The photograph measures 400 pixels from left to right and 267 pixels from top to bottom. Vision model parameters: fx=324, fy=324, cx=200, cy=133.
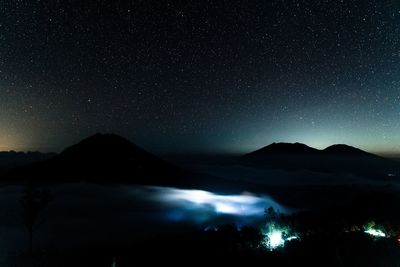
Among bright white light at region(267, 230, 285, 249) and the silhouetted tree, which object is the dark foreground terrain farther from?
the silhouetted tree

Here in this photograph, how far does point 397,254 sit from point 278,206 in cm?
17049

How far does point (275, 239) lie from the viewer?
47.7m

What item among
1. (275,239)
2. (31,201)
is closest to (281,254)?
(275,239)

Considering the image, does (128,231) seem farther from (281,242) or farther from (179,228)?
(281,242)

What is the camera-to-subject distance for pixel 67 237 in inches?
4722

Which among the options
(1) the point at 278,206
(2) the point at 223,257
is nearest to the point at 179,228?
(1) the point at 278,206

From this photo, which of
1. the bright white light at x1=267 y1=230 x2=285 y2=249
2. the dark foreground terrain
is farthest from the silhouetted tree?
the bright white light at x1=267 y1=230 x2=285 y2=249

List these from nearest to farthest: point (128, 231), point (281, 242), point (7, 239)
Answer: point (281, 242) < point (7, 239) < point (128, 231)

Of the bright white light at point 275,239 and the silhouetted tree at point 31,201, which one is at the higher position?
the silhouetted tree at point 31,201

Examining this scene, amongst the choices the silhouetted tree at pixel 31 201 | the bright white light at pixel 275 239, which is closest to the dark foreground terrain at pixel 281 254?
the bright white light at pixel 275 239

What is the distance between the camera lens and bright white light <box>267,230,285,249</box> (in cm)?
4444

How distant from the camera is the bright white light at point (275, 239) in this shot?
146 feet

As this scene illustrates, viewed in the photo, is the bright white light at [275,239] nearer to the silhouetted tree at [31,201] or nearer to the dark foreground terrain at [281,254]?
the dark foreground terrain at [281,254]

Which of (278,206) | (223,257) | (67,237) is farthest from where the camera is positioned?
(278,206)
